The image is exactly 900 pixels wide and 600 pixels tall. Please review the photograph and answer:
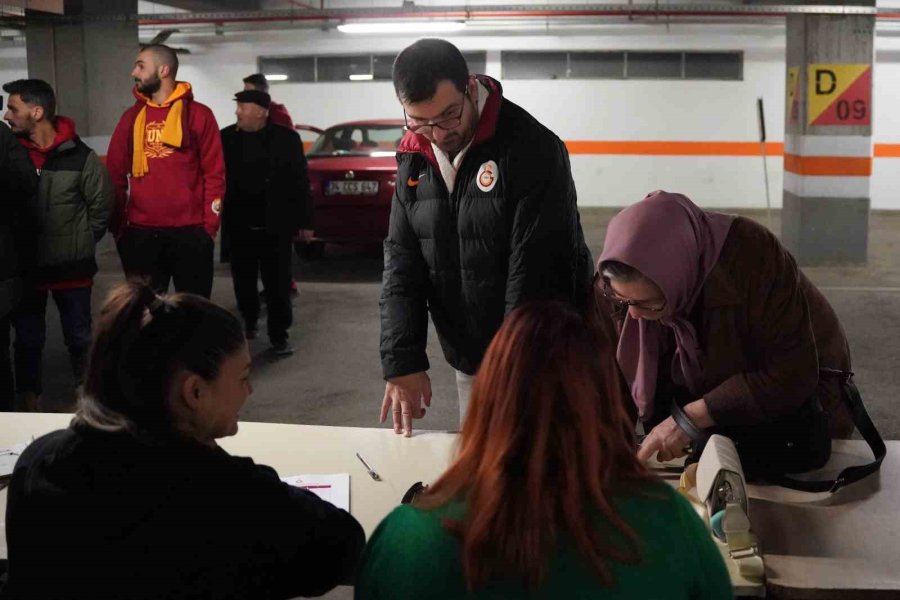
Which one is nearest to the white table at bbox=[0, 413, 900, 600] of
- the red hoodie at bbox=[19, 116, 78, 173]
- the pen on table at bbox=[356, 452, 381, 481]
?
the pen on table at bbox=[356, 452, 381, 481]

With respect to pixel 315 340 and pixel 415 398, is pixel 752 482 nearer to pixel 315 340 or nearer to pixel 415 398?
pixel 415 398

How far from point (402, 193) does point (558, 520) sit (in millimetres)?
1714

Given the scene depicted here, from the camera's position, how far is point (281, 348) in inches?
271

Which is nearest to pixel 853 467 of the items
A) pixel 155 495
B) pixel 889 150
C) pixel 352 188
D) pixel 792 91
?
pixel 155 495

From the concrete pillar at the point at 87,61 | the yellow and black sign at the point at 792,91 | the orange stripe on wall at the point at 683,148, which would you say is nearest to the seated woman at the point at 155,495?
the yellow and black sign at the point at 792,91

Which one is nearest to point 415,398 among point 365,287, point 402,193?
point 402,193

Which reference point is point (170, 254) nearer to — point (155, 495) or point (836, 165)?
point (155, 495)

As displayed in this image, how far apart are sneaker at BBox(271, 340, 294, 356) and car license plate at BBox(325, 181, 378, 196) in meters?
3.13

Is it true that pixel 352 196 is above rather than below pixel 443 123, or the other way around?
below

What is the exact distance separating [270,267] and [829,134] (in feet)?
19.9

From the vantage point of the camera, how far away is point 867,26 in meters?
9.89

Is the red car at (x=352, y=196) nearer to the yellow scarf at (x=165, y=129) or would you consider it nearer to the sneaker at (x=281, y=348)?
the sneaker at (x=281, y=348)

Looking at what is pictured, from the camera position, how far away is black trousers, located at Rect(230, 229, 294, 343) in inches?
266

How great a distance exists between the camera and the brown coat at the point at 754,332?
2.39 metres
